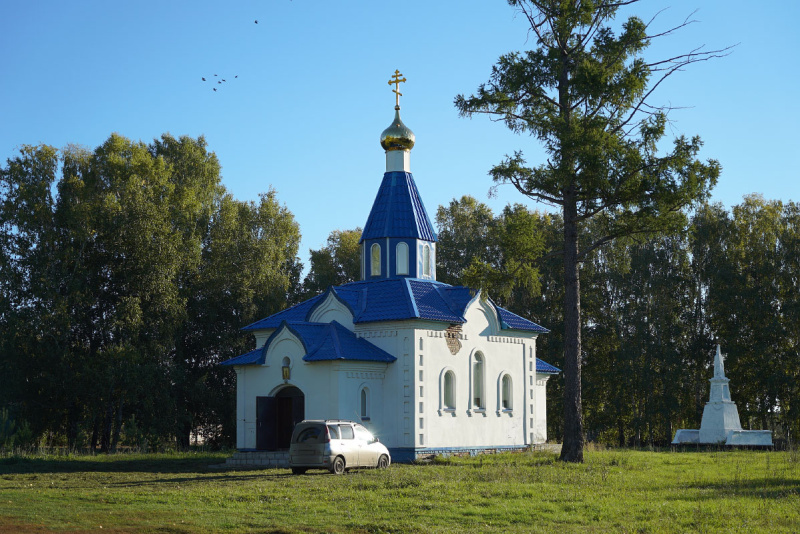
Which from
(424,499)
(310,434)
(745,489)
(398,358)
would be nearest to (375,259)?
(398,358)

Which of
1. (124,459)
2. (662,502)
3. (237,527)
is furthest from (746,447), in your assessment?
(237,527)

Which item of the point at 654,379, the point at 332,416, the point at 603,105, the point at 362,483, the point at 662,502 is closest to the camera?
the point at 662,502

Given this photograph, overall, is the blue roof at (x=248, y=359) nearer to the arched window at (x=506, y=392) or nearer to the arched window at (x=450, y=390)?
Answer: the arched window at (x=450, y=390)

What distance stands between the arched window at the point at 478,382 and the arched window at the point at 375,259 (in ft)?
14.2

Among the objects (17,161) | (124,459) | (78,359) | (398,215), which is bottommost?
(124,459)

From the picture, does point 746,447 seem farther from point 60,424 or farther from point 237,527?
point 60,424

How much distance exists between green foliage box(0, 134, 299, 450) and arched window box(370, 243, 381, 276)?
11225 millimetres

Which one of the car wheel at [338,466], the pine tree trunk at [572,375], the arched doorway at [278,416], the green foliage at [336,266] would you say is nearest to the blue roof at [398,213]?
the arched doorway at [278,416]

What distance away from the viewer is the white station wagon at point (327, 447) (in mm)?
20156

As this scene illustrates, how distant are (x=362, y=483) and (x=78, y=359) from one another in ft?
75.7

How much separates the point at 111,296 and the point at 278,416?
14.1 m

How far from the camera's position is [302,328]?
26.3 m

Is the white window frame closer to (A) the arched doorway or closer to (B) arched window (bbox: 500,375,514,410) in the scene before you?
(B) arched window (bbox: 500,375,514,410)

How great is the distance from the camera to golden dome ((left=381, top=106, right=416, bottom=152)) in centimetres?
3027
